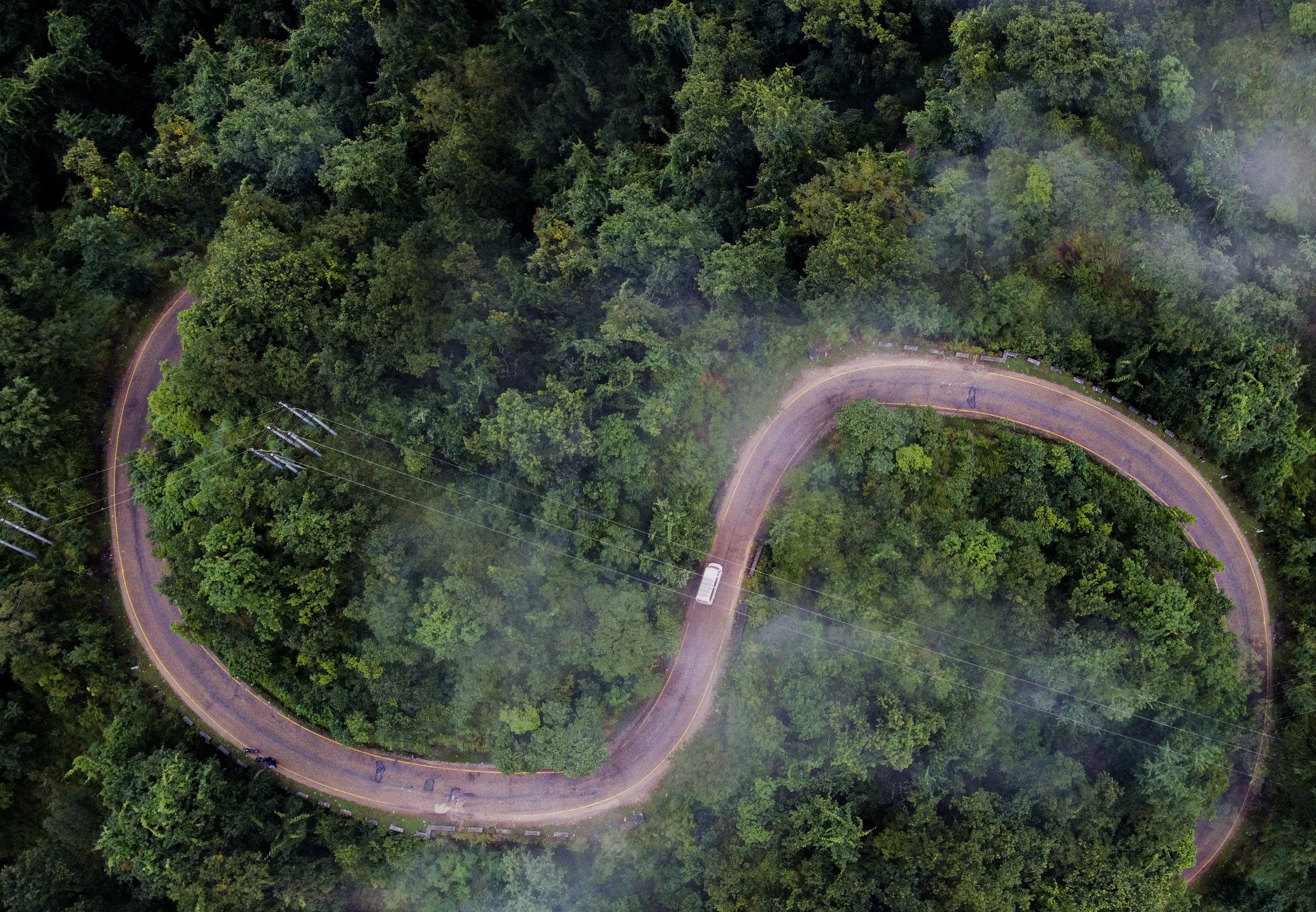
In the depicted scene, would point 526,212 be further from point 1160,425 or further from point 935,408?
point 1160,425

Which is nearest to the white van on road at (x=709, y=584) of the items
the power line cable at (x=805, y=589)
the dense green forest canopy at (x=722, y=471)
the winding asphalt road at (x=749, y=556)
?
the winding asphalt road at (x=749, y=556)

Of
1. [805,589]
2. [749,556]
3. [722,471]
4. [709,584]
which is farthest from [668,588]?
[805,589]

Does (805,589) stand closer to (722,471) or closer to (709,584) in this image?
(709,584)

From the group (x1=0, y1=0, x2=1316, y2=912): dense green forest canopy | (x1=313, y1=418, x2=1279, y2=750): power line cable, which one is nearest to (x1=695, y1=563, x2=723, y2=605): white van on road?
→ (x1=313, y1=418, x2=1279, y2=750): power line cable

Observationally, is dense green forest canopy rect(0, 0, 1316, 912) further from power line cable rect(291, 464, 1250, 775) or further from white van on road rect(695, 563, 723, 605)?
white van on road rect(695, 563, 723, 605)

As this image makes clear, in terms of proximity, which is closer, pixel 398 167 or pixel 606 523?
pixel 606 523

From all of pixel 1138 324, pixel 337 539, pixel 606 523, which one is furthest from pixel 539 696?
pixel 1138 324
